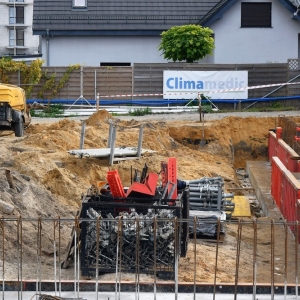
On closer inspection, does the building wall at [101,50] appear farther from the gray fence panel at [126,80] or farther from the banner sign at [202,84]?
the banner sign at [202,84]

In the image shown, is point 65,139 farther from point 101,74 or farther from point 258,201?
point 101,74

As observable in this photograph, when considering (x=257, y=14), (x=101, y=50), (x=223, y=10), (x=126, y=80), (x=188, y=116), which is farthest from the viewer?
(x=101, y=50)

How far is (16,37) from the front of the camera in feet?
212

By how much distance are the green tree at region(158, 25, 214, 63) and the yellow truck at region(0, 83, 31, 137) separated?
12283 millimetres

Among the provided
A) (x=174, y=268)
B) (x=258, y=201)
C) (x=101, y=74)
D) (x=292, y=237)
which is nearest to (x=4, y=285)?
(x=174, y=268)

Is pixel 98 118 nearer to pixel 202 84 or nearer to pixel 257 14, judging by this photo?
pixel 202 84

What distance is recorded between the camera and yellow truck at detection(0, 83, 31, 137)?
2028cm

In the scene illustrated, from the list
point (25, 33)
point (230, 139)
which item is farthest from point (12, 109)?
point (25, 33)

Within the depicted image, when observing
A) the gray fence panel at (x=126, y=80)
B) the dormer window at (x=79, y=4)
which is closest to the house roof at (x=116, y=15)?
the dormer window at (x=79, y=4)

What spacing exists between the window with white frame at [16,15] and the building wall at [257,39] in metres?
31.3

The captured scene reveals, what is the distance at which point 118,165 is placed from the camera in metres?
19.2

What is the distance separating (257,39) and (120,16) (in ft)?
20.1

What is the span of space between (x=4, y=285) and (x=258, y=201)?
449 inches

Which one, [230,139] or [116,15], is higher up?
[116,15]
